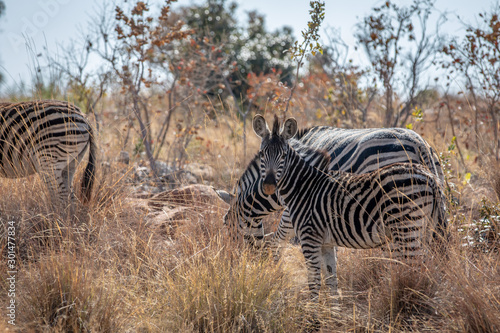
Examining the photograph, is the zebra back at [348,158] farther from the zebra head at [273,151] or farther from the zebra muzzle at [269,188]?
the zebra muzzle at [269,188]

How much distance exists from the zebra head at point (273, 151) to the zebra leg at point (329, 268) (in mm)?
929

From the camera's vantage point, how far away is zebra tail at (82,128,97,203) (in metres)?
5.86

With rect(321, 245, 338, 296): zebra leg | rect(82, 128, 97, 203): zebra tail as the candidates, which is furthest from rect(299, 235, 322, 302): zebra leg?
rect(82, 128, 97, 203): zebra tail

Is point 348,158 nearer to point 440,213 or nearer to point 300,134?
point 300,134

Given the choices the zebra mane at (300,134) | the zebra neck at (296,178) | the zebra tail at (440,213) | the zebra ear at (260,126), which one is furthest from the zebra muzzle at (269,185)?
the zebra mane at (300,134)

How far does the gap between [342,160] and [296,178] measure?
1054mm

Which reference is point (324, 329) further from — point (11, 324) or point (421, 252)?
point (11, 324)

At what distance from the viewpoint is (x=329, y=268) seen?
15.5 ft

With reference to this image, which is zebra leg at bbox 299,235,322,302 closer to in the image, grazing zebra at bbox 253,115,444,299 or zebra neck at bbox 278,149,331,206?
grazing zebra at bbox 253,115,444,299

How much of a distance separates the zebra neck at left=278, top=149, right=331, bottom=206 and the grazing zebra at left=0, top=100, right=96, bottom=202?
2665 millimetres

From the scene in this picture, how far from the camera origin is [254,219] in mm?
5562

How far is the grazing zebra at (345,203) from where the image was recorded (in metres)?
3.90

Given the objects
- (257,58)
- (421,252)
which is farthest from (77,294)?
(257,58)

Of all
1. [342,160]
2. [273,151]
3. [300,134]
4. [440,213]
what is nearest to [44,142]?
[273,151]
